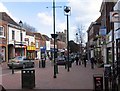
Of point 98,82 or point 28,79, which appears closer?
point 98,82

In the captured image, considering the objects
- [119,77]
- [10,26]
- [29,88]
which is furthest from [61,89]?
[10,26]

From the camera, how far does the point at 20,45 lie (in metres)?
62.3

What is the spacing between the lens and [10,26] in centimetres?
5647

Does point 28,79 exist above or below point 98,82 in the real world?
below

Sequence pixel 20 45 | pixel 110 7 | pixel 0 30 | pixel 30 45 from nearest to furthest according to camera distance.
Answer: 1. pixel 110 7
2. pixel 0 30
3. pixel 20 45
4. pixel 30 45

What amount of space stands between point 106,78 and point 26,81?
437 centimetres

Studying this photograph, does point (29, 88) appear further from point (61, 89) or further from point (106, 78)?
point (106, 78)

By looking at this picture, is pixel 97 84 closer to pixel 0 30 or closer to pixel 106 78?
pixel 106 78

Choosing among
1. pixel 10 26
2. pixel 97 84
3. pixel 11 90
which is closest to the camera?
pixel 97 84

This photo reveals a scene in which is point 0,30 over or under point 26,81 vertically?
over

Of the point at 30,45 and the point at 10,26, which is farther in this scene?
the point at 30,45

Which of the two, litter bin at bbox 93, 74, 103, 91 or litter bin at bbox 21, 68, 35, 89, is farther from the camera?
litter bin at bbox 21, 68, 35, 89

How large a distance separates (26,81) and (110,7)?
2963 centimetres

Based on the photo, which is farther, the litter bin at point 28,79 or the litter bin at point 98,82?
the litter bin at point 28,79
